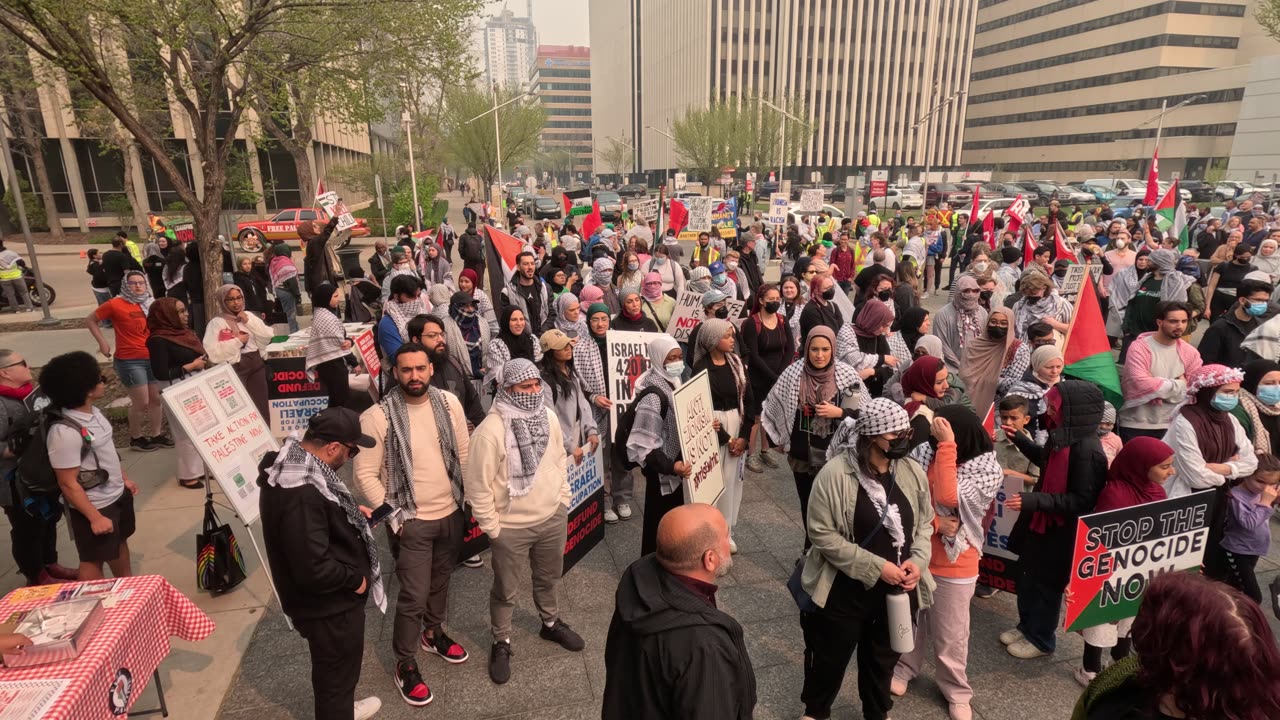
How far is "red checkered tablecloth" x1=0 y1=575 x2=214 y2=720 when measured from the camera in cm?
295

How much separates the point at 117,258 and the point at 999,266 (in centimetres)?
1488

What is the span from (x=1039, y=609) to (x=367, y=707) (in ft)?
13.5

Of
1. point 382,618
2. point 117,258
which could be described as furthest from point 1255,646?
point 117,258

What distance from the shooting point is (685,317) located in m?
8.20

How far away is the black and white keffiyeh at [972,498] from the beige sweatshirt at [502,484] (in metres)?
2.20

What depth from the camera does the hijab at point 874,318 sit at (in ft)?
22.1

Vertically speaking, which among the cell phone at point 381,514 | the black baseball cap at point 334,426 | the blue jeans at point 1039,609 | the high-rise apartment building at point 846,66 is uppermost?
the high-rise apartment building at point 846,66

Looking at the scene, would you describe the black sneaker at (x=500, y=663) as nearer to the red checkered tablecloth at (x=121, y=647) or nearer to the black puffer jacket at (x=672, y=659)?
the red checkered tablecloth at (x=121, y=647)

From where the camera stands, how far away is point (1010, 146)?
94375 millimetres

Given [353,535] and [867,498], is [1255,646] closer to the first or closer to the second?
[867,498]

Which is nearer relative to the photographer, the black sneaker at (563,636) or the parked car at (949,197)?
the black sneaker at (563,636)

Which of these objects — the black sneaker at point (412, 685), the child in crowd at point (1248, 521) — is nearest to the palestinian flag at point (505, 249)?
the black sneaker at point (412, 685)

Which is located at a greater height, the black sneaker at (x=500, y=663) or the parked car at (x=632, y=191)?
the parked car at (x=632, y=191)

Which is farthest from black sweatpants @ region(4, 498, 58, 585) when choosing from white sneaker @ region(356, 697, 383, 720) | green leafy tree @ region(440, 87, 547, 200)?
green leafy tree @ region(440, 87, 547, 200)
